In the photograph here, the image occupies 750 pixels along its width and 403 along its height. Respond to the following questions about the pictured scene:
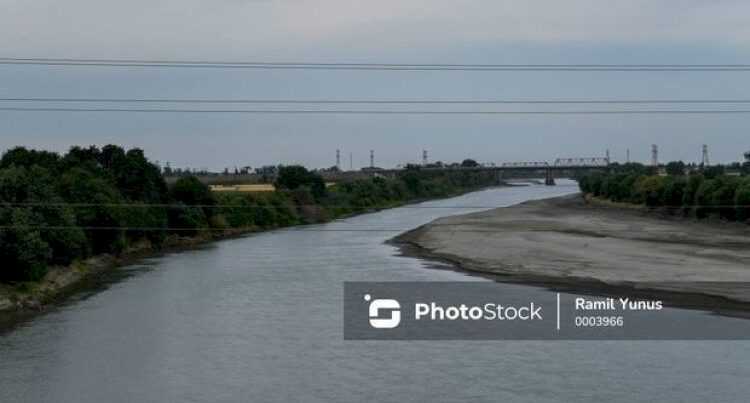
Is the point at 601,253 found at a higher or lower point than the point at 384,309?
higher

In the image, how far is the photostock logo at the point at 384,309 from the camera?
2433 centimetres

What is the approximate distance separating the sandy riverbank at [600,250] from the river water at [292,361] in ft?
26.0

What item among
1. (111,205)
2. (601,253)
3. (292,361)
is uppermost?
(111,205)

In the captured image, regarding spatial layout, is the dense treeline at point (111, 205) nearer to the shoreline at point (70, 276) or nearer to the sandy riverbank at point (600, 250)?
the shoreline at point (70, 276)

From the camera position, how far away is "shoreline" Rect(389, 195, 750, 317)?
93.7 feet

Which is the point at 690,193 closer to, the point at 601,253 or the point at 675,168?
→ the point at 601,253

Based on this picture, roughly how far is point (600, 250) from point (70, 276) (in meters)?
20.5

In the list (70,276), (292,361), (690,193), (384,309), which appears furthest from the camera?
(690,193)

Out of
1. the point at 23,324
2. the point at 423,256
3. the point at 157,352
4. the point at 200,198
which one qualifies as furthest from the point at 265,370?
the point at 200,198

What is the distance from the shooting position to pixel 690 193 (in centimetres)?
6606

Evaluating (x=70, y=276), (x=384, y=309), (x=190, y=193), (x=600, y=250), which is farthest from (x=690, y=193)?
(x=70, y=276)

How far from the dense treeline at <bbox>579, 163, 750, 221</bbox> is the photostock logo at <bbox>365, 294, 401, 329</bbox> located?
33752 mm

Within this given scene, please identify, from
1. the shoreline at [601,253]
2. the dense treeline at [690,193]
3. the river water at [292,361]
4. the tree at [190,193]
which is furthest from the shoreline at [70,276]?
the dense treeline at [690,193]

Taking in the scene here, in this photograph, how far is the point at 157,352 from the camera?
21297mm
